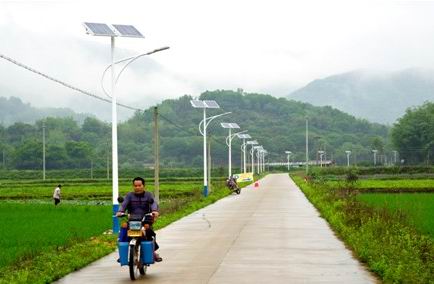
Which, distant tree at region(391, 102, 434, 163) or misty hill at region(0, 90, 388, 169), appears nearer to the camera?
distant tree at region(391, 102, 434, 163)

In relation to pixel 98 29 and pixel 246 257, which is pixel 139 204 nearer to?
pixel 246 257

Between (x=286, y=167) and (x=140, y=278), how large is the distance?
166m

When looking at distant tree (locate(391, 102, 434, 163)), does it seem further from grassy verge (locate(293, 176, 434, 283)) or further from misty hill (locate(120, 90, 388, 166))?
grassy verge (locate(293, 176, 434, 283))

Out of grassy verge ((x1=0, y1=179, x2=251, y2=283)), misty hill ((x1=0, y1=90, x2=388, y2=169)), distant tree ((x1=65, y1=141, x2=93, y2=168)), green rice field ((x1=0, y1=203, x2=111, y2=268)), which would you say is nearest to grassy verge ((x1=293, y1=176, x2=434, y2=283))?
grassy verge ((x1=0, y1=179, x2=251, y2=283))

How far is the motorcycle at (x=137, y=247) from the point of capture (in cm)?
1256

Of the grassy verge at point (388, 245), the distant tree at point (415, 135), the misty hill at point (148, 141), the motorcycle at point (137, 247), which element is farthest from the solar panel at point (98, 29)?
the distant tree at point (415, 135)

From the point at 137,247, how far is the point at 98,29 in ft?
37.3

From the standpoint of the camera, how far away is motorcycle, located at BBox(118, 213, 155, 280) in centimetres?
1256

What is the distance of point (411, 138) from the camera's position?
5541 inches

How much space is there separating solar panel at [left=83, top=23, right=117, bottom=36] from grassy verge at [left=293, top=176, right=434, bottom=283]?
8478 millimetres

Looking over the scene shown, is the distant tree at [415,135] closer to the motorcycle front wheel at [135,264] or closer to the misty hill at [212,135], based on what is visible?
the misty hill at [212,135]

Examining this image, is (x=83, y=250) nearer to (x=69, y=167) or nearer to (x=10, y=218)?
(x=10, y=218)

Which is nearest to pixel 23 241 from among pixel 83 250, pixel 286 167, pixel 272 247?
pixel 83 250

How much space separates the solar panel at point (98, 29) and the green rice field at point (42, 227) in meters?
5.62
